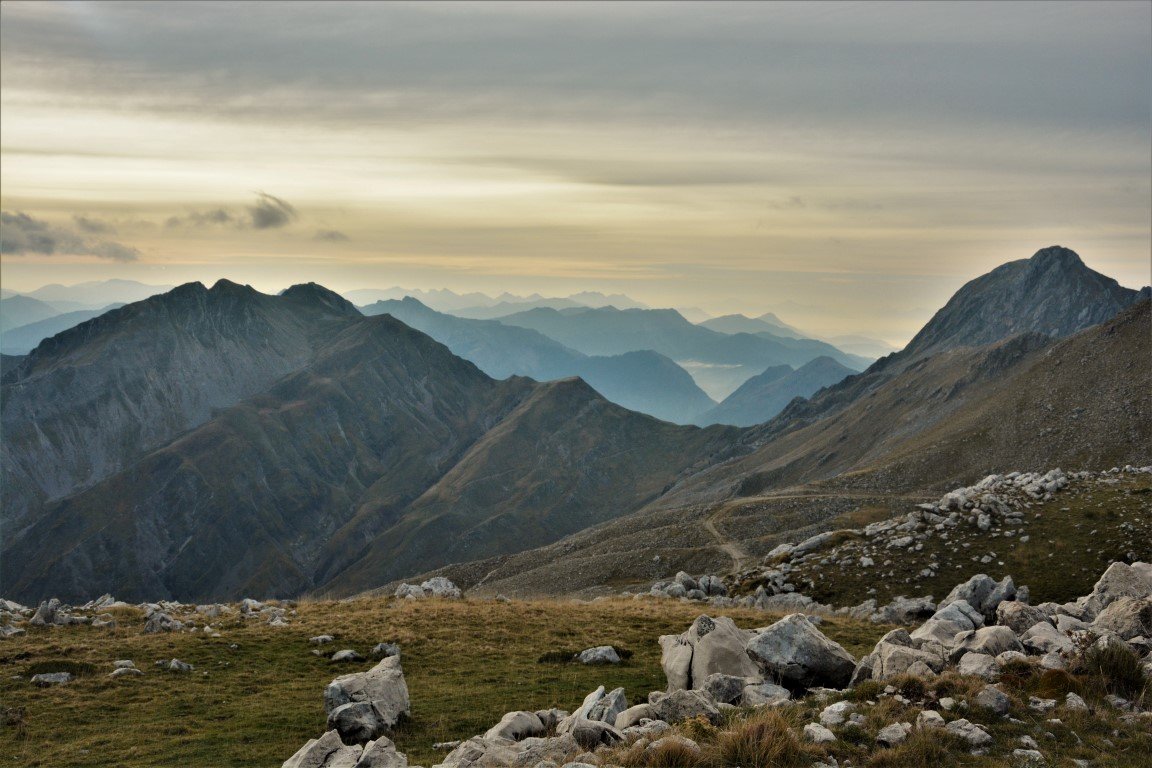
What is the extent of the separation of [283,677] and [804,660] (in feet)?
60.7

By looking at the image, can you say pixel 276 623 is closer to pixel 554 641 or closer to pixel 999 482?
pixel 554 641

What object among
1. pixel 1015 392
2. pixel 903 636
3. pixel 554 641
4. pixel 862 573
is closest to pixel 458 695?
pixel 554 641

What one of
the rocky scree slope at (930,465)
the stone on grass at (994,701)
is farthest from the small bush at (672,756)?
the rocky scree slope at (930,465)

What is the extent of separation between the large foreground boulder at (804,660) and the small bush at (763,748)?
586 centimetres

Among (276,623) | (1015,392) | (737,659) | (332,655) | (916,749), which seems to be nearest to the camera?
(916,749)

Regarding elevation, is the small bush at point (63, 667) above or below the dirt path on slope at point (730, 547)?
above

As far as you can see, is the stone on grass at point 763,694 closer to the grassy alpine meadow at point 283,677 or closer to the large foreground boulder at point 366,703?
the grassy alpine meadow at point 283,677

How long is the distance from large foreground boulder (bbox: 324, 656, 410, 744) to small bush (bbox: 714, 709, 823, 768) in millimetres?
10069

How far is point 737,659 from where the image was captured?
22297mm

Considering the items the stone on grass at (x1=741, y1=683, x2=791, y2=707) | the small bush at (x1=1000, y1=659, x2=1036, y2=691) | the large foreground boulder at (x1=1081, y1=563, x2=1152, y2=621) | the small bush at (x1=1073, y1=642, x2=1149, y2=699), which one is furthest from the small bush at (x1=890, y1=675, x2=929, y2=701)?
the large foreground boulder at (x1=1081, y1=563, x2=1152, y2=621)

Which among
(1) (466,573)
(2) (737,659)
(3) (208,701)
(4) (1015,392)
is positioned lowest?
(1) (466,573)

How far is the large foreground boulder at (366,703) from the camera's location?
20500 mm

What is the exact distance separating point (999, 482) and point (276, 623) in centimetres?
5137

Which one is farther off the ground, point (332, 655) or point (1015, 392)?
point (1015, 392)
